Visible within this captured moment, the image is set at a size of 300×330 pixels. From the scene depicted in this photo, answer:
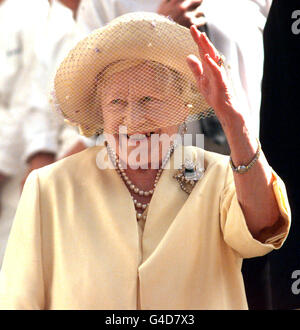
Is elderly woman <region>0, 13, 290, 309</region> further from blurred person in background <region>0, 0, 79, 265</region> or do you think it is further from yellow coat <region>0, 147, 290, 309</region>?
blurred person in background <region>0, 0, 79, 265</region>

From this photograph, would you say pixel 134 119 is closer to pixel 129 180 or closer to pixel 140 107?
pixel 140 107

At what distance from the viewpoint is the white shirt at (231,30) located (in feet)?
10.2

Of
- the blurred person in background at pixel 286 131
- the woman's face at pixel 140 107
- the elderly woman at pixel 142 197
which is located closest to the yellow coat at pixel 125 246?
the elderly woman at pixel 142 197

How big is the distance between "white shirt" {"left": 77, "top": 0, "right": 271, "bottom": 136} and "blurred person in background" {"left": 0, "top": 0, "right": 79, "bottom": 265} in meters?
0.13

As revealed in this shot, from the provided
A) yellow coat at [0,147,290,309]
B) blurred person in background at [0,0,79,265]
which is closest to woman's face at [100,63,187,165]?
yellow coat at [0,147,290,309]

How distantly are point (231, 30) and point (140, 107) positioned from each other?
2.82ft

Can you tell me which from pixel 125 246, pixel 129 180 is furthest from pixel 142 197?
pixel 125 246

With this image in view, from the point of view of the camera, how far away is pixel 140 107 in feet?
7.91

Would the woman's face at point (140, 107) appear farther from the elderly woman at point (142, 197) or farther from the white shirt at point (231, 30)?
the white shirt at point (231, 30)

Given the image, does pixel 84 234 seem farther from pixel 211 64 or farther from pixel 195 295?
pixel 211 64

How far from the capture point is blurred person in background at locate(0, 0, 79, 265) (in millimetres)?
3082

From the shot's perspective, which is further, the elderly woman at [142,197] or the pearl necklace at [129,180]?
the pearl necklace at [129,180]

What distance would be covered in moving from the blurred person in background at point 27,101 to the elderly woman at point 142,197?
544mm
